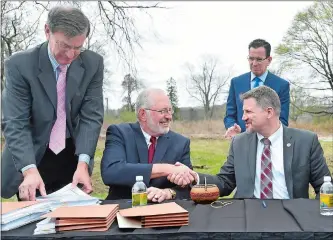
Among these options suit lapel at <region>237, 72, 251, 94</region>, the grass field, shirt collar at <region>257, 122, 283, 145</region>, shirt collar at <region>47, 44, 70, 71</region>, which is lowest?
the grass field

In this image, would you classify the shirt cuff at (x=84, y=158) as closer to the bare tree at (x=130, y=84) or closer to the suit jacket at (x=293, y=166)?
the suit jacket at (x=293, y=166)

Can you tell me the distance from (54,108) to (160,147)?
0.70m

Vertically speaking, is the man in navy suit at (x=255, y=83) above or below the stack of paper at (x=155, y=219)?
above

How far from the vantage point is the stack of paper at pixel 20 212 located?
169 cm

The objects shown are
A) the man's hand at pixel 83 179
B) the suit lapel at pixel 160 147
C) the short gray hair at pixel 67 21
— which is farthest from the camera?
the suit lapel at pixel 160 147

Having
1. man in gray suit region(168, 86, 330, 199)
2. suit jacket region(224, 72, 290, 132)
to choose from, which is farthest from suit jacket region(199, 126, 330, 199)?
suit jacket region(224, 72, 290, 132)

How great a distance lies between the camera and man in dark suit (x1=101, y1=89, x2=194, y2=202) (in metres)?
2.59

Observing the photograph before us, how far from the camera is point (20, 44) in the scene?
246 inches

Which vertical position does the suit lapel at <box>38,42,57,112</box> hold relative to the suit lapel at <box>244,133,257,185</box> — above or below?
above

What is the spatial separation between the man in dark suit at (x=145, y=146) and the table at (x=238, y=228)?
765mm

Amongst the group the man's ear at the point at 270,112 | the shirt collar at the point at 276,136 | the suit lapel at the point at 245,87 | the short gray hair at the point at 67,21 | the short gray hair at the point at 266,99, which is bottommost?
the shirt collar at the point at 276,136

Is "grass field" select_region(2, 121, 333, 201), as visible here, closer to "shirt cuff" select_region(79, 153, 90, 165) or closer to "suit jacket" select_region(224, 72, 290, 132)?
A: "suit jacket" select_region(224, 72, 290, 132)

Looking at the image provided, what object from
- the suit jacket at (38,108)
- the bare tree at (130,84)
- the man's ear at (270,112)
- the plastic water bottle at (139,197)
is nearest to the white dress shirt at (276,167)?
the man's ear at (270,112)

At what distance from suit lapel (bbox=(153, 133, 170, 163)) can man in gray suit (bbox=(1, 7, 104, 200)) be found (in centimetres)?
41
